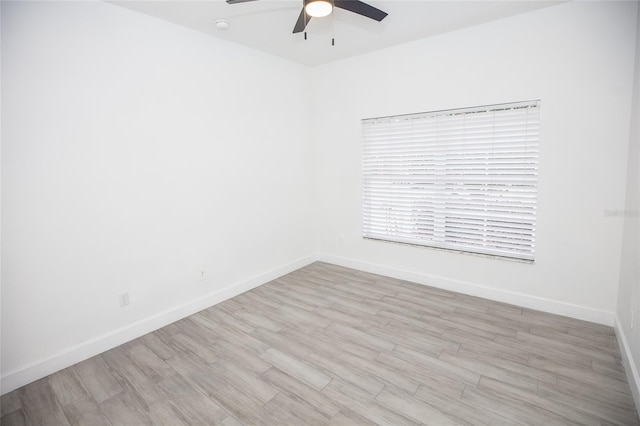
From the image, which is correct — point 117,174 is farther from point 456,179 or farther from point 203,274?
point 456,179

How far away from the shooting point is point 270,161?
3.96 metres

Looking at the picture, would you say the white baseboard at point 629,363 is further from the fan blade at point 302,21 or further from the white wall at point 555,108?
the fan blade at point 302,21

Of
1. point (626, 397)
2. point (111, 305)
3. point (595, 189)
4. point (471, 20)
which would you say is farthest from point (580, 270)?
point (111, 305)

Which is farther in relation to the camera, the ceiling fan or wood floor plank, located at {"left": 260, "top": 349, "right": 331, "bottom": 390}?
wood floor plank, located at {"left": 260, "top": 349, "right": 331, "bottom": 390}

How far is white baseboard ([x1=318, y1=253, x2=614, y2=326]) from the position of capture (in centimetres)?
284

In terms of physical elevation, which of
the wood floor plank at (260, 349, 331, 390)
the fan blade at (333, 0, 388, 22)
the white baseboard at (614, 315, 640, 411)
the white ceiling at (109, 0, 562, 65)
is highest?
the white ceiling at (109, 0, 562, 65)

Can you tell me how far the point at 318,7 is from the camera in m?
2.08

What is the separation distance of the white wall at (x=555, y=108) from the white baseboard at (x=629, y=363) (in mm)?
315

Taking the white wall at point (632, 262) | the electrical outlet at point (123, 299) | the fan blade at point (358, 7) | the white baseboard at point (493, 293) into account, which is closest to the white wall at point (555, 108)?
the white baseboard at point (493, 293)

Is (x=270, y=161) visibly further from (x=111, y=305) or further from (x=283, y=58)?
(x=111, y=305)

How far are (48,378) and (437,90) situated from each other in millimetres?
4161

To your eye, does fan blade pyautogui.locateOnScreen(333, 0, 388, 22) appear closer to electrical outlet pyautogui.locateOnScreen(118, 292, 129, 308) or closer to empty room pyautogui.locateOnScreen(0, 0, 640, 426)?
empty room pyautogui.locateOnScreen(0, 0, 640, 426)

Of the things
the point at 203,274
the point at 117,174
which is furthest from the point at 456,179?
the point at 117,174

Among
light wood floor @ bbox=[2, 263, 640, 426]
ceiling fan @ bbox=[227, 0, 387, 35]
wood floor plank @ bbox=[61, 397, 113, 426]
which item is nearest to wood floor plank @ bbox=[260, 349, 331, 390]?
light wood floor @ bbox=[2, 263, 640, 426]
